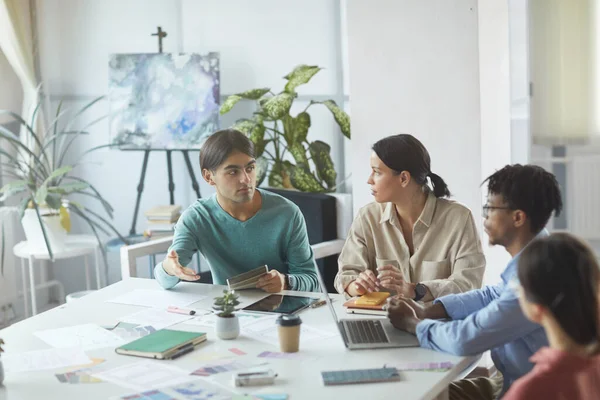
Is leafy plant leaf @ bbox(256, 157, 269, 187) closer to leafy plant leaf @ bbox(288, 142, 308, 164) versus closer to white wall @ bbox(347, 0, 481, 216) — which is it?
leafy plant leaf @ bbox(288, 142, 308, 164)

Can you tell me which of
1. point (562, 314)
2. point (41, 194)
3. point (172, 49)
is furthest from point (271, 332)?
point (172, 49)

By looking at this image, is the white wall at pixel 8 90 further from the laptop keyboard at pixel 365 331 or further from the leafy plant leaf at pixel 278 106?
the laptop keyboard at pixel 365 331

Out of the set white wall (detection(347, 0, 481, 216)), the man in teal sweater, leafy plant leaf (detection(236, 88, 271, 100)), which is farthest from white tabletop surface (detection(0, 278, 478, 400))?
Answer: leafy plant leaf (detection(236, 88, 271, 100))

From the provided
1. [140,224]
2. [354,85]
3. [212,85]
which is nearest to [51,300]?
[140,224]

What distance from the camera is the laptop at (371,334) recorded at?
2225 millimetres

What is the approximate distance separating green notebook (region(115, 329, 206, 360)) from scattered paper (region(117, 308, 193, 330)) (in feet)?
0.48

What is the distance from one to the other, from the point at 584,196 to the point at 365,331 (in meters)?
3.71

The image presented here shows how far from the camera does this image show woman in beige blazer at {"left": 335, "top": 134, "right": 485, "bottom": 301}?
2854 millimetres

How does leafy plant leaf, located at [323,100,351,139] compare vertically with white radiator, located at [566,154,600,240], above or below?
above

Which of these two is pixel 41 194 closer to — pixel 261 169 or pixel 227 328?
pixel 261 169

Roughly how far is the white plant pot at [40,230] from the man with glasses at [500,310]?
257cm

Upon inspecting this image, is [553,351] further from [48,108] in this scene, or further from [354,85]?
[48,108]

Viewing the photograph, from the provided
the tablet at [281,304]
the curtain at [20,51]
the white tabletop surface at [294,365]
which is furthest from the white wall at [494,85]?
the curtain at [20,51]

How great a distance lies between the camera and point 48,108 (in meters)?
5.39
